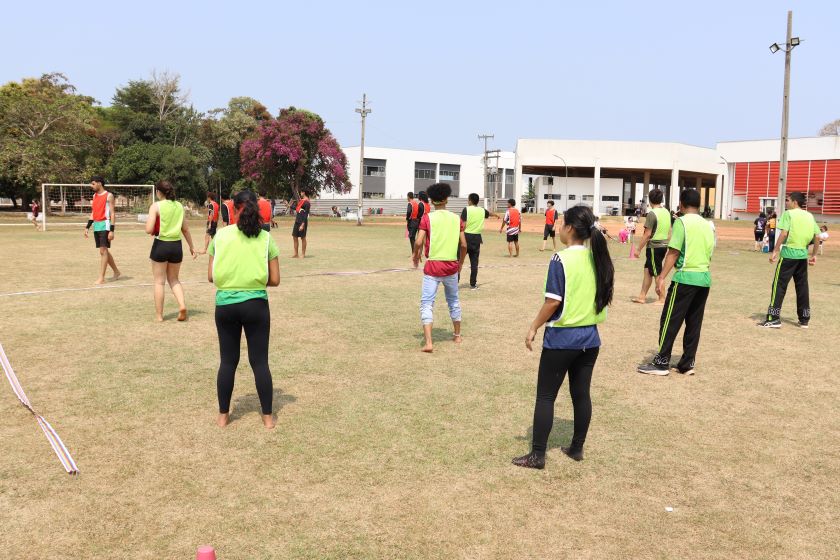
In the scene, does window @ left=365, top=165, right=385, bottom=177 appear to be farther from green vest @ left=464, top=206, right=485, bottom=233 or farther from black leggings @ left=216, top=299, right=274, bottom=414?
black leggings @ left=216, top=299, right=274, bottom=414

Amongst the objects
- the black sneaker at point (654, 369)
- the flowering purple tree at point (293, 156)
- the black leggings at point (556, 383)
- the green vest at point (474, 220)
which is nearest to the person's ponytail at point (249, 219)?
the black leggings at point (556, 383)

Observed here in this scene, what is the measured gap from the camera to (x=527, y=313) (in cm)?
1071

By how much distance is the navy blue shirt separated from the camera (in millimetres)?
4320

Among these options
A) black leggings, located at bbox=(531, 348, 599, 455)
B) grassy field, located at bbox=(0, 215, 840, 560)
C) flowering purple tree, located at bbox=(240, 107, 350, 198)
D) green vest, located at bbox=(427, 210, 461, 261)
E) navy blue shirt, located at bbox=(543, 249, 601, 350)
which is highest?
flowering purple tree, located at bbox=(240, 107, 350, 198)

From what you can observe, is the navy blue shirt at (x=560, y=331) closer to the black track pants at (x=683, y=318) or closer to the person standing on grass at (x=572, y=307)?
the person standing on grass at (x=572, y=307)

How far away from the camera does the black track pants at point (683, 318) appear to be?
22.7 feet

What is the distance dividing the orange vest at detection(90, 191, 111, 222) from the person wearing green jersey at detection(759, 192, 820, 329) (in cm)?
1113

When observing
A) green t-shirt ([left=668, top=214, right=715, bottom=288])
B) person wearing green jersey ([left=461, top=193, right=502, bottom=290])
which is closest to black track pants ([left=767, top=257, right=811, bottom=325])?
green t-shirt ([left=668, top=214, right=715, bottom=288])

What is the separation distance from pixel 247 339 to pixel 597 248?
2.64 meters

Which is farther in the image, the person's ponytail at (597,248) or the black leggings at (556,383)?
the black leggings at (556,383)

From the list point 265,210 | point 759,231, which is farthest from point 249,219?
point 759,231

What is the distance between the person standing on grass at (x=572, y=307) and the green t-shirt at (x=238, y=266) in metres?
2.06

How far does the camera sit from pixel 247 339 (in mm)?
5074

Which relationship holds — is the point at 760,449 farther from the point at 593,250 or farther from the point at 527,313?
the point at 527,313
